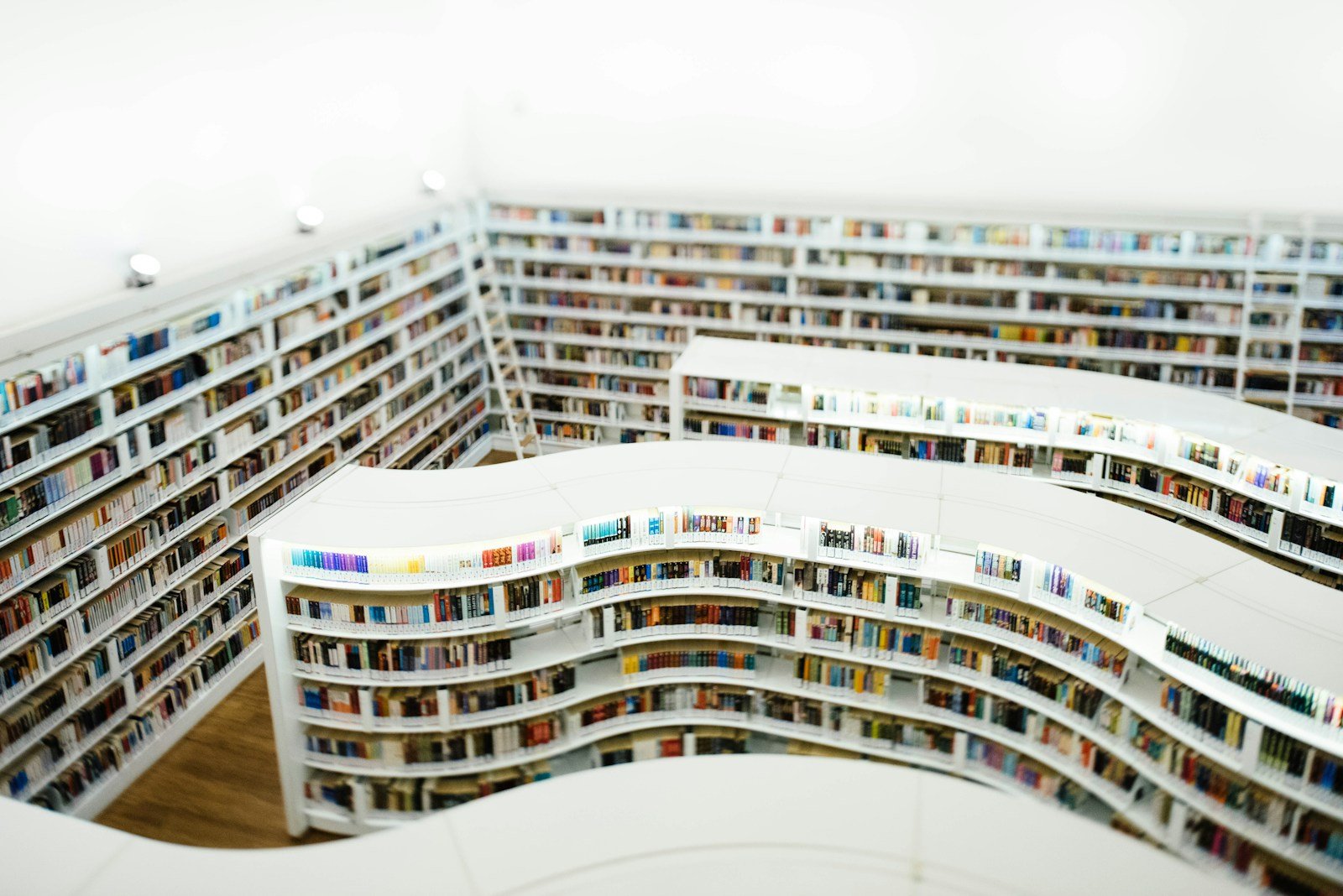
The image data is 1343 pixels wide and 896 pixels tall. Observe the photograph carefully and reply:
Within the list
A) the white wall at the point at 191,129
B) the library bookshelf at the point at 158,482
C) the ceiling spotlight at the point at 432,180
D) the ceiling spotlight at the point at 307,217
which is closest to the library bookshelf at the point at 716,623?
the library bookshelf at the point at 158,482

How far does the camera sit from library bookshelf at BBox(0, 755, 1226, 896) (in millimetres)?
3662

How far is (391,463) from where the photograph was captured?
33.8 feet

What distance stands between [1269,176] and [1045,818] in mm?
8472

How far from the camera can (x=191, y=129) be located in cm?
812

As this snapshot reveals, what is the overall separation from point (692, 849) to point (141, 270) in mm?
6043

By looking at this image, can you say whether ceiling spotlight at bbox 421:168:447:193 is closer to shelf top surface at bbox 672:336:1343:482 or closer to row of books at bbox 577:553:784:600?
shelf top surface at bbox 672:336:1343:482

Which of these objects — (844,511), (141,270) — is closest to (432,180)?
(141,270)

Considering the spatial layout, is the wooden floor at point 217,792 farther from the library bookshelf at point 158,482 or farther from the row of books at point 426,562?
the row of books at point 426,562

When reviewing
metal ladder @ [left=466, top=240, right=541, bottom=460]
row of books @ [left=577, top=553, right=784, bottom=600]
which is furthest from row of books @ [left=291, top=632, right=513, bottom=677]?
metal ladder @ [left=466, top=240, right=541, bottom=460]

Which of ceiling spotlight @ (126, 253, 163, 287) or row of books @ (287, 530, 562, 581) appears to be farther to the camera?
ceiling spotlight @ (126, 253, 163, 287)

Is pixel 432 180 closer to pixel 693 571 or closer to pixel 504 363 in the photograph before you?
pixel 504 363

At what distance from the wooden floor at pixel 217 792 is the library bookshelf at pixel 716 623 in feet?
1.36

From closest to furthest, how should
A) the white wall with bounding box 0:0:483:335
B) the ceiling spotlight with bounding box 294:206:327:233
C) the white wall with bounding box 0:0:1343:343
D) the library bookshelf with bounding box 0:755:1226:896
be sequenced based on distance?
1. the library bookshelf with bounding box 0:755:1226:896
2. the white wall with bounding box 0:0:483:335
3. the white wall with bounding box 0:0:1343:343
4. the ceiling spotlight with bounding box 294:206:327:233

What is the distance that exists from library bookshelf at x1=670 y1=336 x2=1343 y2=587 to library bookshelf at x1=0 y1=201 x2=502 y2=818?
3045mm
